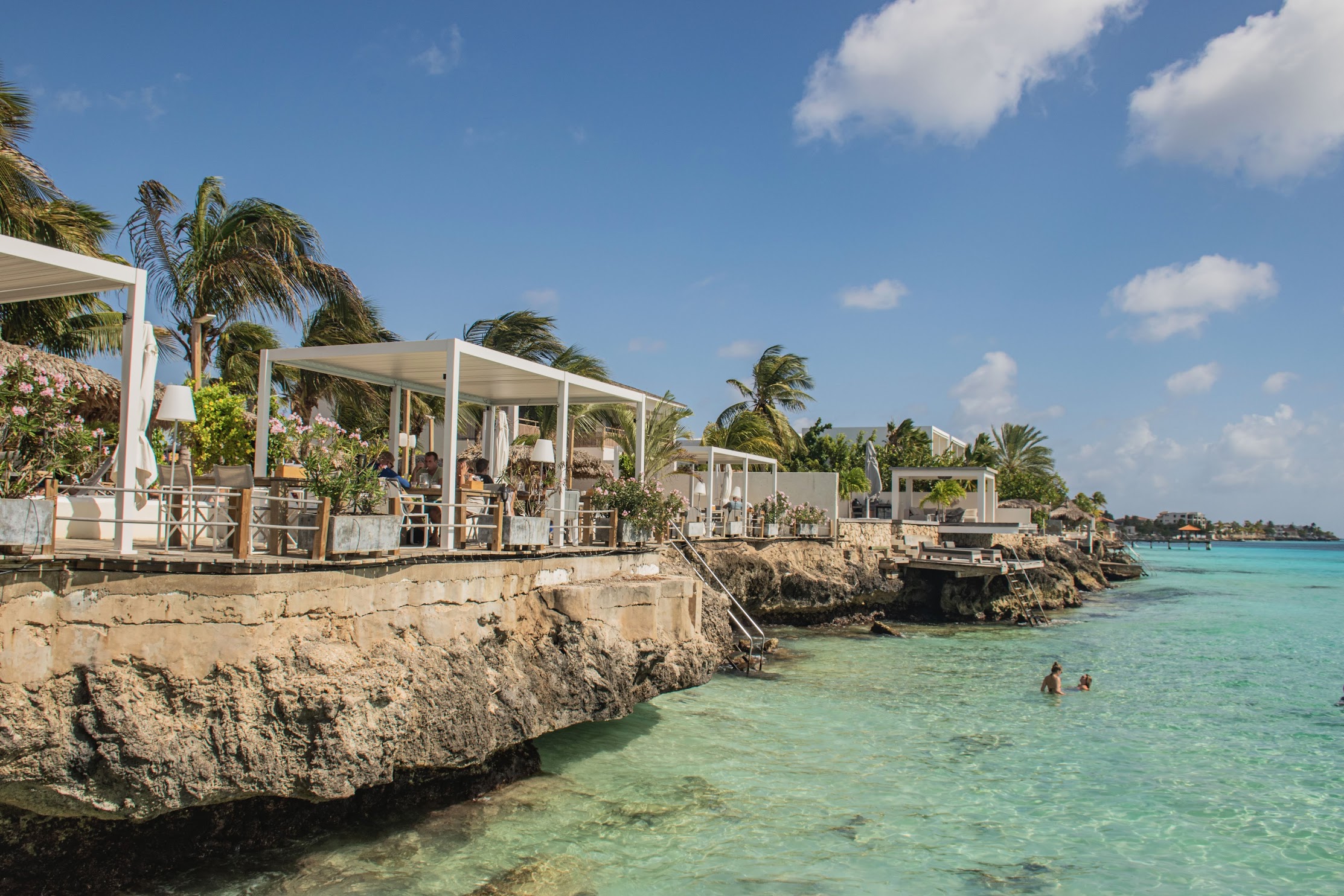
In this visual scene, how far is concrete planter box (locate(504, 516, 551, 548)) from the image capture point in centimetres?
992

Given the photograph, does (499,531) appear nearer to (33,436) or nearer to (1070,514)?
(33,436)

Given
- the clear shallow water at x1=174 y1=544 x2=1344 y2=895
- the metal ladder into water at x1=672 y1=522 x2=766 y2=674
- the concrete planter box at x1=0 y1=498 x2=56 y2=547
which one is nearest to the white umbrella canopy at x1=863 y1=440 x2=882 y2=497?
the metal ladder into water at x1=672 y1=522 x2=766 y2=674

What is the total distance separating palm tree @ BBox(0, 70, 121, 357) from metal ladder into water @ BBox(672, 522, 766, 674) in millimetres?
12220

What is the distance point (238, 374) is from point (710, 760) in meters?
15.7

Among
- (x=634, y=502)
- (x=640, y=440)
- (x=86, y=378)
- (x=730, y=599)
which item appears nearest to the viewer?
(x=634, y=502)

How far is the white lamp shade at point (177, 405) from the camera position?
31.6 ft

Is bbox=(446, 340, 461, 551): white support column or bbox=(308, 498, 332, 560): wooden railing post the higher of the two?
bbox=(446, 340, 461, 551): white support column

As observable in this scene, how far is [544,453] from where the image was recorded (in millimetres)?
13367

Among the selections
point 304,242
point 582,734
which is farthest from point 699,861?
point 304,242

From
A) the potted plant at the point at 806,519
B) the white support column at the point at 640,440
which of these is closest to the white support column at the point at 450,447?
the white support column at the point at 640,440

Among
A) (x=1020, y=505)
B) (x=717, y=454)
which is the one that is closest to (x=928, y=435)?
(x=1020, y=505)

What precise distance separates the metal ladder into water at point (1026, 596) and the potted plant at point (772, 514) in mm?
9270

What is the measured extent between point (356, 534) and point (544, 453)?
5884 millimetres

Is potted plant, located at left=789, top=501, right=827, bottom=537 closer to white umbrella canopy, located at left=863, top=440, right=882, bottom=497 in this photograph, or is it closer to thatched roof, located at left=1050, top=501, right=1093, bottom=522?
white umbrella canopy, located at left=863, top=440, right=882, bottom=497
